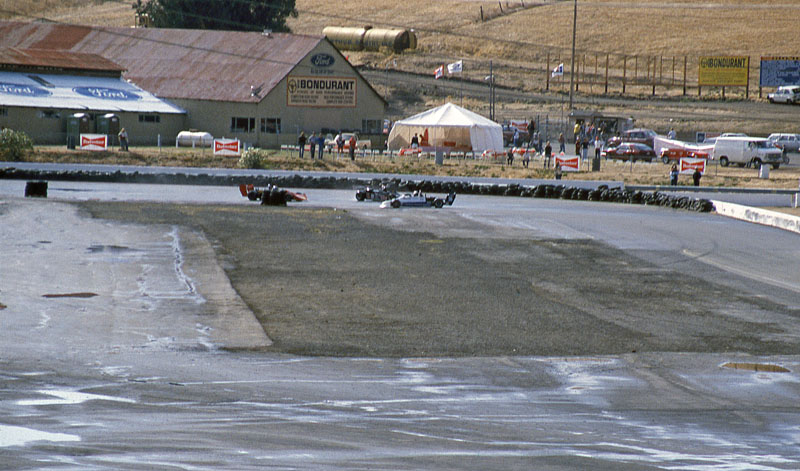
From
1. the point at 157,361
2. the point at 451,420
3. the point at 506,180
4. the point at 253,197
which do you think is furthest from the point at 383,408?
the point at 506,180

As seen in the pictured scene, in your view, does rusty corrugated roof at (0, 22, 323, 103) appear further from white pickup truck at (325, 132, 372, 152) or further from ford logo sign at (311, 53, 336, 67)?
white pickup truck at (325, 132, 372, 152)

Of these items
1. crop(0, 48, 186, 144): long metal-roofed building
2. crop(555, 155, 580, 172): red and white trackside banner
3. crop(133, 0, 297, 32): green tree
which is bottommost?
crop(555, 155, 580, 172): red and white trackside banner

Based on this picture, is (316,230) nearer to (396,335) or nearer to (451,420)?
(396,335)

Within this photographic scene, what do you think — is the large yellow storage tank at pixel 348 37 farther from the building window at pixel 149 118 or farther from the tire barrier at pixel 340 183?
the tire barrier at pixel 340 183

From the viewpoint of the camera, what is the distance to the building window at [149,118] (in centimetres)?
6091

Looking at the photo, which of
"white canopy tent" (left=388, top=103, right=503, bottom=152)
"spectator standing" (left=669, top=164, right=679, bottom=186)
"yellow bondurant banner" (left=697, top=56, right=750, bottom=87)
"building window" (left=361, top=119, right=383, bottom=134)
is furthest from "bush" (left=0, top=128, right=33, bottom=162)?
"yellow bondurant banner" (left=697, top=56, right=750, bottom=87)

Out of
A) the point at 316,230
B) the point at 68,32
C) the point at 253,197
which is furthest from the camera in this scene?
the point at 68,32

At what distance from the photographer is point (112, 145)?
57.5 metres

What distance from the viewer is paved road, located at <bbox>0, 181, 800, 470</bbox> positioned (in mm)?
8094

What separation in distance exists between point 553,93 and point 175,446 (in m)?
83.2

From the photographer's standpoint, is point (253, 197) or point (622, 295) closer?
point (622, 295)

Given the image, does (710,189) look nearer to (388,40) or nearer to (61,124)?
(61,124)

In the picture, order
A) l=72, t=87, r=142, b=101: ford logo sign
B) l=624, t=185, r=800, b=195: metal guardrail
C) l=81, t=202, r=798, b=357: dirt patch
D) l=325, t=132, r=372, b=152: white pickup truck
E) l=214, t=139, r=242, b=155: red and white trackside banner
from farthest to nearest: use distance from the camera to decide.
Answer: l=72, t=87, r=142, b=101: ford logo sign, l=325, t=132, r=372, b=152: white pickup truck, l=214, t=139, r=242, b=155: red and white trackside banner, l=624, t=185, r=800, b=195: metal guardrail, l=81, t=202, r=798, b=357: dirt patch

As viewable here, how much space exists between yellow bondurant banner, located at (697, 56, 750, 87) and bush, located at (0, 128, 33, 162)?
A: 57.1 metres
